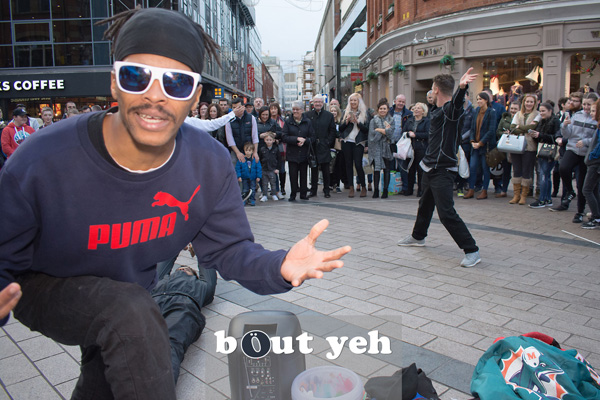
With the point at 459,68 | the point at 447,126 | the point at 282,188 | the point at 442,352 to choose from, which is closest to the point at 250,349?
the point at 442,352

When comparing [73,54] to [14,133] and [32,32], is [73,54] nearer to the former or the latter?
[32,32]

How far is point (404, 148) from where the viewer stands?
10320mm

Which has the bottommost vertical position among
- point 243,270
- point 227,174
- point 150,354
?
point 150,354

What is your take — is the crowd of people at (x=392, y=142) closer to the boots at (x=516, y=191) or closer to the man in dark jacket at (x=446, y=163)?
the boots at (x=516, y=191)

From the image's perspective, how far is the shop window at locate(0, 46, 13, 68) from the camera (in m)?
22.0

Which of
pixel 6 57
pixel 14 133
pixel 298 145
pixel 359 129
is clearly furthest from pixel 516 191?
pixel 6 57

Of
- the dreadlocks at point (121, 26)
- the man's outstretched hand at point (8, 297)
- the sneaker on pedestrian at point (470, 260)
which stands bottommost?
the sneaker on pedestrian at point (470, 260)

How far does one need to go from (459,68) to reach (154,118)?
61.1ft

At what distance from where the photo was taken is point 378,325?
3643mm

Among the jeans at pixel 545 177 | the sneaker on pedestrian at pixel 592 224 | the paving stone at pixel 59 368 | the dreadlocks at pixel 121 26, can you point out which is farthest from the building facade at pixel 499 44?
the paving stone at pixel 59 368

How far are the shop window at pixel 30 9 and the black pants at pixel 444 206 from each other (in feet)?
71.9

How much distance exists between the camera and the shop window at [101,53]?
22156 millimetres

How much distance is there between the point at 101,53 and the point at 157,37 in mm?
23139

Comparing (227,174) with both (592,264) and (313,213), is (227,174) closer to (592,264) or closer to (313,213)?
(592,264)
